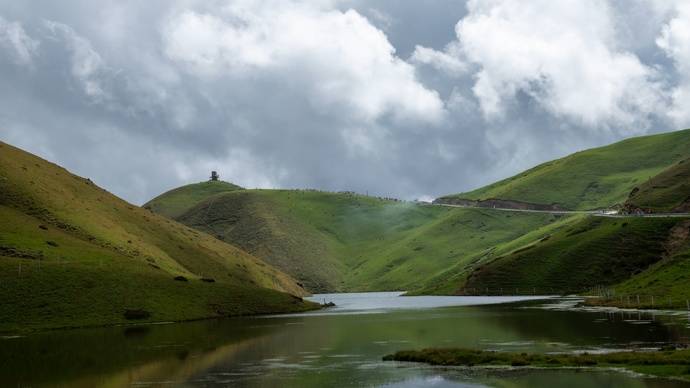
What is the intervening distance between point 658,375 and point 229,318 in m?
108

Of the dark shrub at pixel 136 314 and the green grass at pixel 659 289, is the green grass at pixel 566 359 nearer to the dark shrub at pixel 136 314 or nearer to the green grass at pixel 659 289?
the green grass at pixel 659 289

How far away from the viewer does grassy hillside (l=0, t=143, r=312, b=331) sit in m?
126

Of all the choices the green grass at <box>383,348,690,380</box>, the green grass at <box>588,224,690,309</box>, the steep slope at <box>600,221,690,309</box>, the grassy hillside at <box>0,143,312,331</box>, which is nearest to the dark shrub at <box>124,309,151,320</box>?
the grassy hillside at <box>0,143,312,331</box>

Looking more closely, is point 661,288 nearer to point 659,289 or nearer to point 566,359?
point 659,289

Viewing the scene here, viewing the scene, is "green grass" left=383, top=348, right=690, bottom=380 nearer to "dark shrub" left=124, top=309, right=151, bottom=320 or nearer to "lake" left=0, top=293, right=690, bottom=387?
"lake" left=0, top=293, right=690, bottom=387

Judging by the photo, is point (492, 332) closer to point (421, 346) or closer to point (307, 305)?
point (421, 346)

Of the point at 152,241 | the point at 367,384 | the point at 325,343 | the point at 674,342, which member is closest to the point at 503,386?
the point at 367,384

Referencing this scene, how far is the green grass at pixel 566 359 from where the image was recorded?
52281 mm

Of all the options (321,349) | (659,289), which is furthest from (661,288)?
(321,349)

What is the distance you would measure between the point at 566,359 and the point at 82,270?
106 m

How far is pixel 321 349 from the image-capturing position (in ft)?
264

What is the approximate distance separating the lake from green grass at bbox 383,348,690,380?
8.36ft

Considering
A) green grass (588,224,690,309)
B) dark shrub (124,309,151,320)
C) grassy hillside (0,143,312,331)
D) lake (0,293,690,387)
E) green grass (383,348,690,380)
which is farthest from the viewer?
dark shrub (124,309,151,320)

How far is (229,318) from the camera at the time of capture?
147 metres
